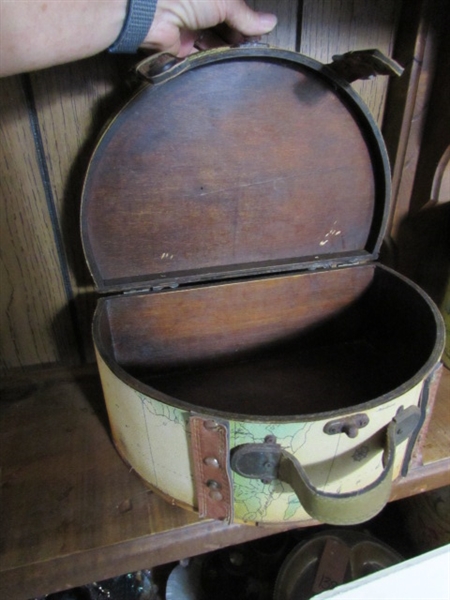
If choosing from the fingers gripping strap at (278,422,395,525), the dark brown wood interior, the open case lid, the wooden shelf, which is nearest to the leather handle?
the fingers gripping strap at (278,422,395,525)

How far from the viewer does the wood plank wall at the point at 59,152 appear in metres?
0.73

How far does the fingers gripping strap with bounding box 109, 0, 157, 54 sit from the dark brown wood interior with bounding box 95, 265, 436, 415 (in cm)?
39

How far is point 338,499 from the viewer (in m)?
0.50

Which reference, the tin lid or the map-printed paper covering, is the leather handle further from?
the tin lid

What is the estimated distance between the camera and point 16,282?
850 mm

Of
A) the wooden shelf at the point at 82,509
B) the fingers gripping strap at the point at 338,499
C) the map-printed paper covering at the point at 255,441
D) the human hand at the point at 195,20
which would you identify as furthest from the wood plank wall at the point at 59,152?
the fingers gripping strap at the point at 338,499

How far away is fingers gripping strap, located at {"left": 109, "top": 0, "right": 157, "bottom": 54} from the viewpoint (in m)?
0.58

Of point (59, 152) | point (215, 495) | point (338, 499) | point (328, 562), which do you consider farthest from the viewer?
point (328, 562)

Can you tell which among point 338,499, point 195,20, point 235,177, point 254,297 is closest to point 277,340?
point 254,297

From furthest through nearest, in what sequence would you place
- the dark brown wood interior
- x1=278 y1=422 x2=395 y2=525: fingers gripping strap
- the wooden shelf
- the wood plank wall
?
the dark brown wood interior → the wood plank wall → the wooden shelf → x1=278 y1=422 x2=395 y2=525: fingers gripping strap

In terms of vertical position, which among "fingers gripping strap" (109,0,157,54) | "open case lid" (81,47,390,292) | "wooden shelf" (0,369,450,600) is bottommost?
"wooden shelf" (0,369,450,600)

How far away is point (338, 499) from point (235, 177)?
0.54 meters

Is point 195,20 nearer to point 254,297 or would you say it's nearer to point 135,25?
point 135,25

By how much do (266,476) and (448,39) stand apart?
0.83m
